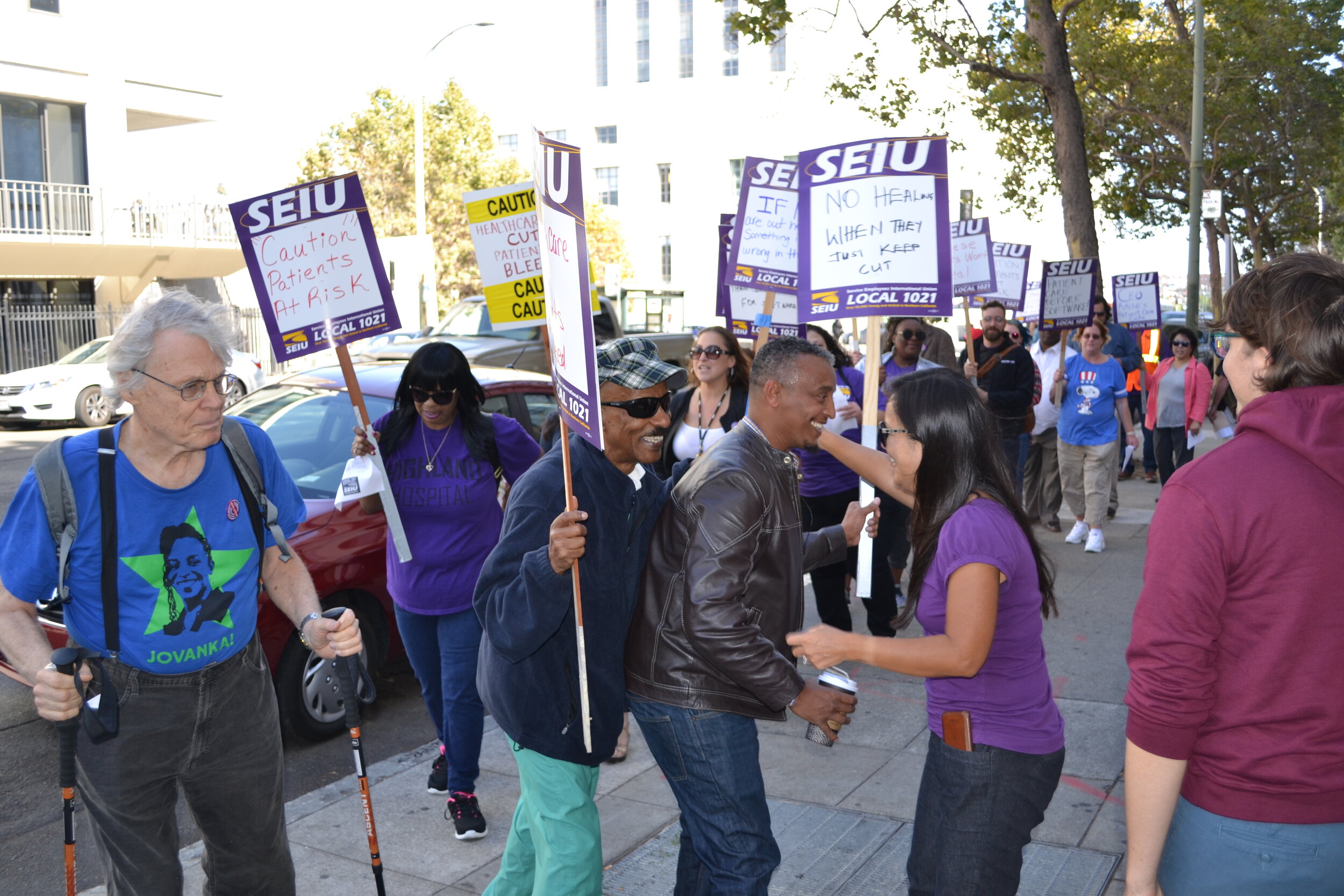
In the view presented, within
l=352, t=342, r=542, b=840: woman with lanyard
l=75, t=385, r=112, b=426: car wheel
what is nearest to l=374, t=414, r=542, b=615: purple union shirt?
l=352, t=342, r=542, b=840: woman with lanyard

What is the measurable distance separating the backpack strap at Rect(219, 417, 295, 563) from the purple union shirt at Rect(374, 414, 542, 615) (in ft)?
4.70

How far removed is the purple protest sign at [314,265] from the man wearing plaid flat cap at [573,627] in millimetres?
2658

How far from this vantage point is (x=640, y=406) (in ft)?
10.4

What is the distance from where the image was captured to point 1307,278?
2.07 metres

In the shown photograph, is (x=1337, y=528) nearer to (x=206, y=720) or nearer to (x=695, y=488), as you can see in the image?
(x=695, y=488)

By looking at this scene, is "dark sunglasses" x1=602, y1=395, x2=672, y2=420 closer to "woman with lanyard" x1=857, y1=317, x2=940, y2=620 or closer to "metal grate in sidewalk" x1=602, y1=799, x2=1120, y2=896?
"metal grate in sidewalk" x1=602, y1=799, x2=1120, y2=896

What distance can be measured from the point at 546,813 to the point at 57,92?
87.6 feet

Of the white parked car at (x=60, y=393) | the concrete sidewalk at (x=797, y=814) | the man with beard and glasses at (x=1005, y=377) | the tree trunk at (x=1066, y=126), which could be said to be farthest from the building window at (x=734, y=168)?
the concrete sidewalk at (x=797, y=814)

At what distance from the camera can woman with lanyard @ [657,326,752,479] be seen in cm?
664

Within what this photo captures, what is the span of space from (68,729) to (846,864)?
278cm

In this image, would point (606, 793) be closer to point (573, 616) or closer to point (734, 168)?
point (573, 616)

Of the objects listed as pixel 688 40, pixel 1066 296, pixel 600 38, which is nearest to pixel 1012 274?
pixel 1066 296

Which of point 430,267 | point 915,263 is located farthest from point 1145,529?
point 430,267

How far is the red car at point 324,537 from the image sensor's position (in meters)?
5.50
